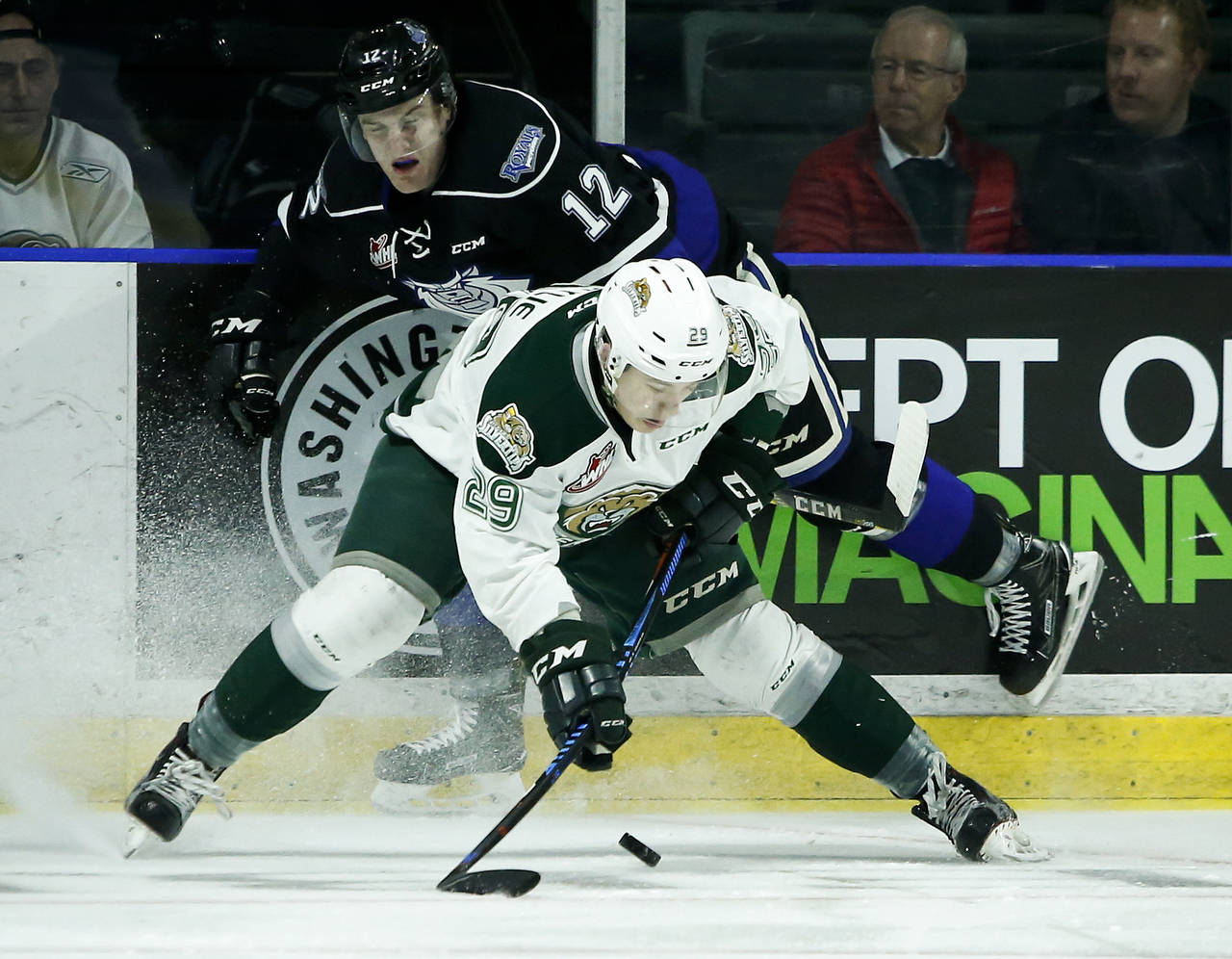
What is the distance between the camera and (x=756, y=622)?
117 inches

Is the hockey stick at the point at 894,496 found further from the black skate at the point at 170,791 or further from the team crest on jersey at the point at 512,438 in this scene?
the black skate at the point at 170,791

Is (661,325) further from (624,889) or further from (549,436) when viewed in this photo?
(624,889)

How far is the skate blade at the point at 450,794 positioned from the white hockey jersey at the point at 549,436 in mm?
696

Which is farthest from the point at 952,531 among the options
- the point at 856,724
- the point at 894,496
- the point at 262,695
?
the point at 262,695

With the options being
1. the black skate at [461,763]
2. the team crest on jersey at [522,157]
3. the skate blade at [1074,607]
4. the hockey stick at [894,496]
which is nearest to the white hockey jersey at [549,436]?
the team crest on jersey at [522,157]

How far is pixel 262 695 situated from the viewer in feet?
9.24

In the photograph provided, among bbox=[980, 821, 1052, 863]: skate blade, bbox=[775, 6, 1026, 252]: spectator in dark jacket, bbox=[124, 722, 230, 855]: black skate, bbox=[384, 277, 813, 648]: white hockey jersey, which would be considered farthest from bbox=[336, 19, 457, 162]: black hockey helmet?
bbox=[980, 821, 1052, 863]: skate blade

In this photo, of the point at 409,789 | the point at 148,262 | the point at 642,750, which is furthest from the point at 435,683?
the point at 148,262

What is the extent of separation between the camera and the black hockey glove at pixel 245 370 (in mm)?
3141

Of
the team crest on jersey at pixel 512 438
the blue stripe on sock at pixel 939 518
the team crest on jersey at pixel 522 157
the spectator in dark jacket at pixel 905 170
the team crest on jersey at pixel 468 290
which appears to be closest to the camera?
the team crest on jersey at pixel 512 438

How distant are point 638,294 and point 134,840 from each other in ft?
4.50

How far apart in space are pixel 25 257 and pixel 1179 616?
248 centimetres

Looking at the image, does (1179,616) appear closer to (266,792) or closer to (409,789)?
(409,789)

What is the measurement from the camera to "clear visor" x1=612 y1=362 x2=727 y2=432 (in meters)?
2.47
